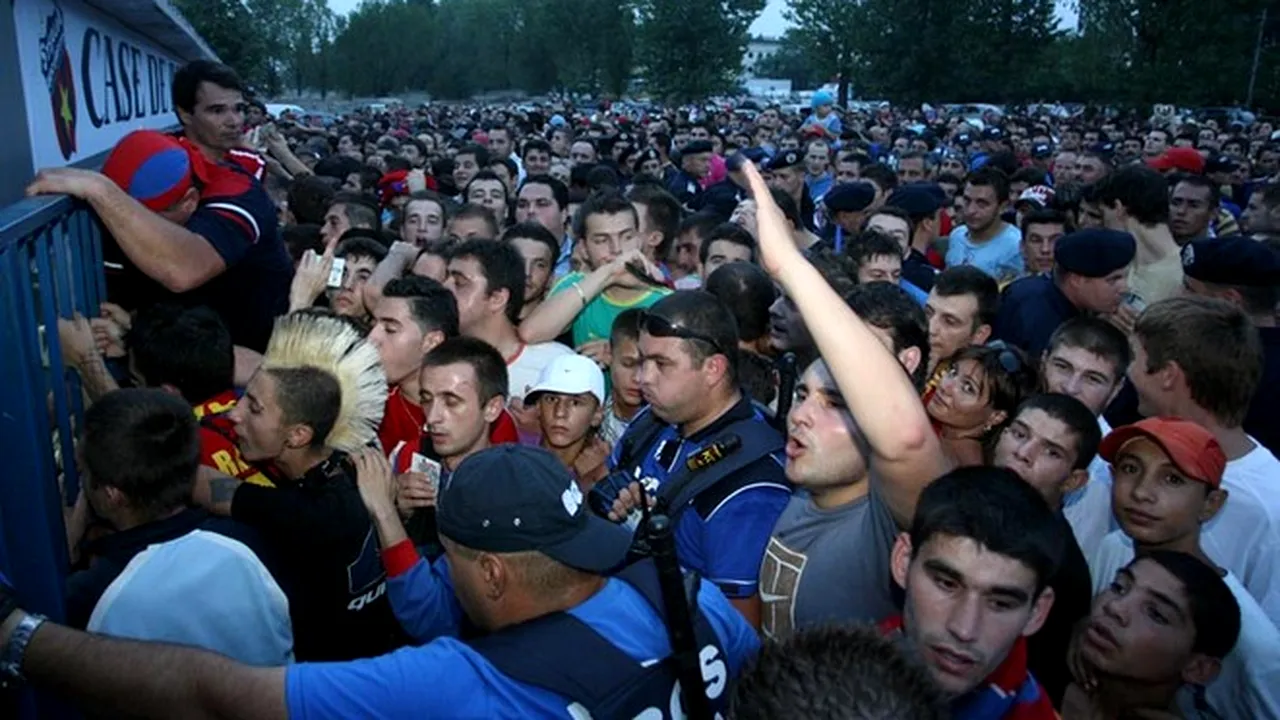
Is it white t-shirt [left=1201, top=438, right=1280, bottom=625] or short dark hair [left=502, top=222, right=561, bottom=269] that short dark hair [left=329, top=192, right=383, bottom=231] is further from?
white t-shirt [left=1201, top=438, right=1280, bottom=625]

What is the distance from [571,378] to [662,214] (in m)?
3.58

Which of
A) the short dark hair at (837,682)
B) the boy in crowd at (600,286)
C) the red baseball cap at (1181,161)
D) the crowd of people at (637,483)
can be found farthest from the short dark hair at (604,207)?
the red baseball cap at (1181,161)

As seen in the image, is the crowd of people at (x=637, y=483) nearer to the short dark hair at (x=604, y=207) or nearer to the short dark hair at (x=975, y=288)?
the short dark hair at (x=975, y=288)

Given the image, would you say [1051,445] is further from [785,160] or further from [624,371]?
[785,160]

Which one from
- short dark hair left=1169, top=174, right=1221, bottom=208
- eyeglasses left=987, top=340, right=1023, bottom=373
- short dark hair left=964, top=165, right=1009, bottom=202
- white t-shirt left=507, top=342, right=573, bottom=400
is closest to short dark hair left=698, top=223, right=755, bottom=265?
white t-shirt left=507, top=342, right=573, bottom=400

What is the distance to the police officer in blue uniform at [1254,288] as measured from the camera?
4.35 m

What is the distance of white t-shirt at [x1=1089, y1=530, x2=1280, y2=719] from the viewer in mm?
2803

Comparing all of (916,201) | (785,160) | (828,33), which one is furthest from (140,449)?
(828,33)

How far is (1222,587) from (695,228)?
493cm

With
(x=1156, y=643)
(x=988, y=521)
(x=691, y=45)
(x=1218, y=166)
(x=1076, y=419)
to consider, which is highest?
(x=691, y=45)

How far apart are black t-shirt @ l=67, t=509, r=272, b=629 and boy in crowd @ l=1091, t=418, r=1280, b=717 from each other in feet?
8.80

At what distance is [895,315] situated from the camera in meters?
3.77

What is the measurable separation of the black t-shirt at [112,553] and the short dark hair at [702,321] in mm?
1614

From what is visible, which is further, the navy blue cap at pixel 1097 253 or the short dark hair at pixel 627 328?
the navy blue cap at pixel 1097 253
